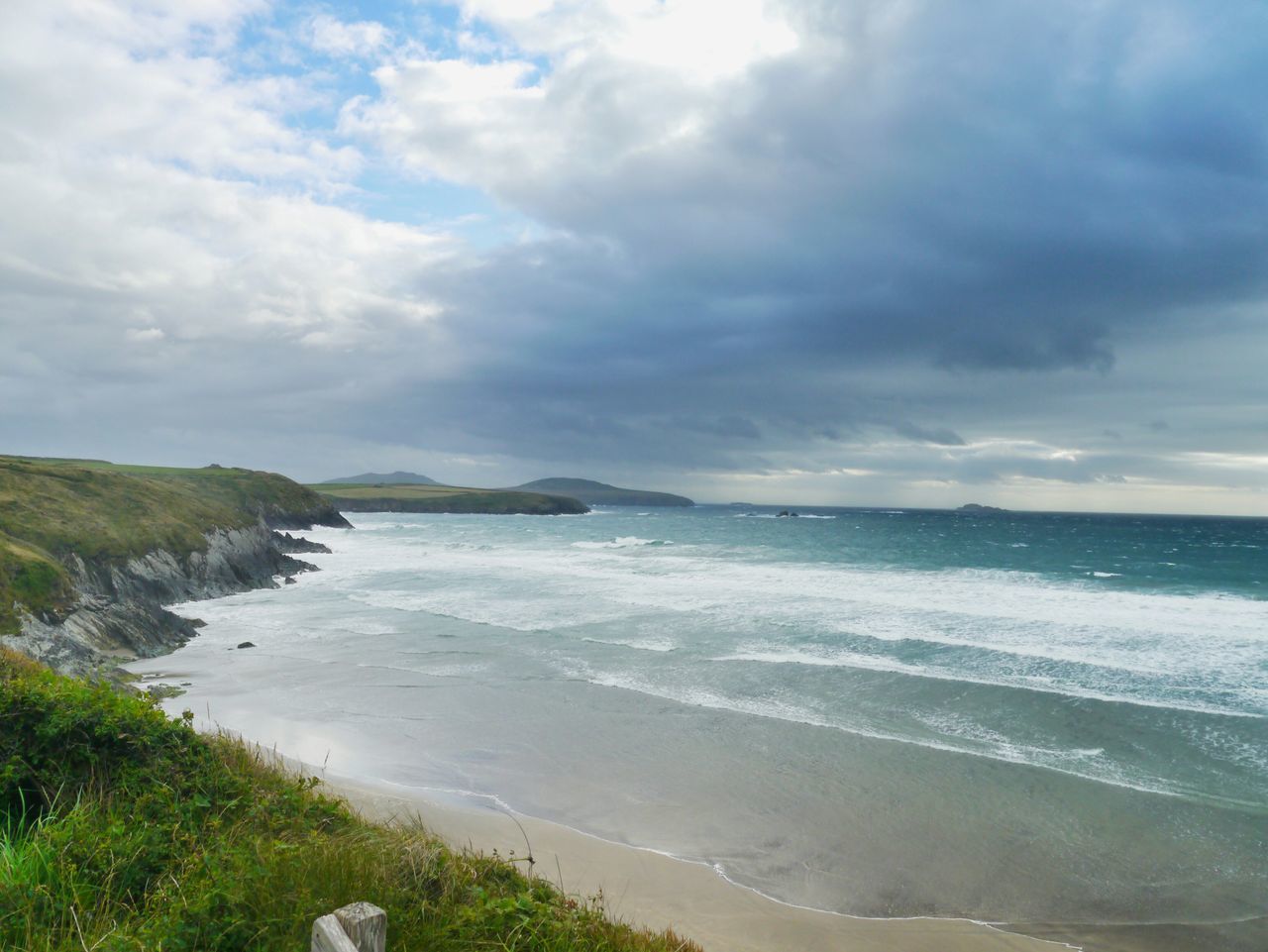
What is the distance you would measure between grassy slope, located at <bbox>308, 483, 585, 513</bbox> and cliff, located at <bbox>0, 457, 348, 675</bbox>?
93.1 metres

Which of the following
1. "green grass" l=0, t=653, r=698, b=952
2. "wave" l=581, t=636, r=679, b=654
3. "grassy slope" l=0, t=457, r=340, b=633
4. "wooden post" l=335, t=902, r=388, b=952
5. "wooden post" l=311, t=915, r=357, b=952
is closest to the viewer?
"wooden post" l=311, t=915, r=357, b=952

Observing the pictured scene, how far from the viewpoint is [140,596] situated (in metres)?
27.0

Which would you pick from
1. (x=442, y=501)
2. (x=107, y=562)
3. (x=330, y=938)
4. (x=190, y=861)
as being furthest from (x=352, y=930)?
(x=442, y=501)

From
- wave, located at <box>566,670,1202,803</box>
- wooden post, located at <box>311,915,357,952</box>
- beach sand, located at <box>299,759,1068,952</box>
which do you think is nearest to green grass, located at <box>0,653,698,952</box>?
wooden post, located at <box>311,915,357,952</box>

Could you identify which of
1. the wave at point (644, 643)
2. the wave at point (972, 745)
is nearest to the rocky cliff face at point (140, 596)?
the wave at point (644, 643)

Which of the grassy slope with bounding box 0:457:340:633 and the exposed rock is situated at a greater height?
the grassy slope with bounding box 0:457:340:633

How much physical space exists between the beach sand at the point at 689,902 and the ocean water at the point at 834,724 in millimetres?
333

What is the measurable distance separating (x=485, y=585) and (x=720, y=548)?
25.4 m

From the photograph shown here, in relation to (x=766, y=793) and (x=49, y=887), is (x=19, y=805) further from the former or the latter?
(x=766, y=793)

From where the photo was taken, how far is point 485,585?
35.1m

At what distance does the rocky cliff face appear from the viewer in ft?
57.6

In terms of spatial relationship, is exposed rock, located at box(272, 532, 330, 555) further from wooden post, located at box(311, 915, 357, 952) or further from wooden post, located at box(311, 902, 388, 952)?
wooden post, located at box(311, 915, 357, 952)

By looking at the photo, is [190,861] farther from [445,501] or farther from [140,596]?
[445,501]

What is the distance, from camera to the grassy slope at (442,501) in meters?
138
